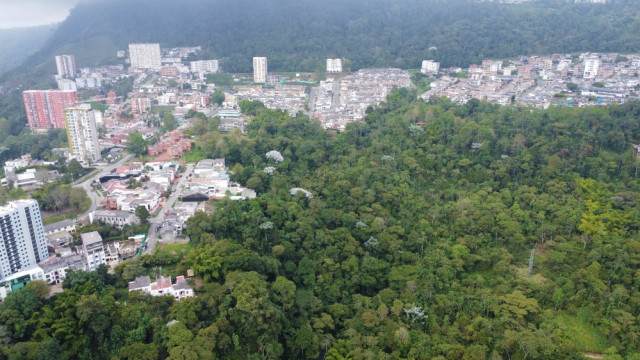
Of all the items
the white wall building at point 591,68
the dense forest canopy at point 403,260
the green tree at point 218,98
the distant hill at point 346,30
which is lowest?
the dense forest canopy at point 403,260

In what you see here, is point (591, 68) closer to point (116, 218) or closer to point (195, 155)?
point (195, 155)

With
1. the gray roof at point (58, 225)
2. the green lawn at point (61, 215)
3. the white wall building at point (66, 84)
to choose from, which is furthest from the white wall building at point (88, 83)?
the gray roof at point (58, 225)

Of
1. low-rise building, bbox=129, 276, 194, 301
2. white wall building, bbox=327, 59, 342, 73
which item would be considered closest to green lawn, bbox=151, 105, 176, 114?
white wall building, bbox=327, 59, 342, 73

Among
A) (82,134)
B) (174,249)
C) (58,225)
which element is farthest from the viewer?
(82,134)

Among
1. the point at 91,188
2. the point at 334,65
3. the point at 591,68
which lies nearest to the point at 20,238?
the point at 91,188

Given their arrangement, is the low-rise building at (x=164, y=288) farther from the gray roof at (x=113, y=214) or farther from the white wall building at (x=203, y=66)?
the white wall building at (x=203, y=66)
